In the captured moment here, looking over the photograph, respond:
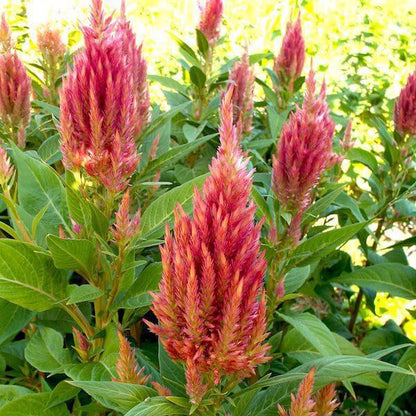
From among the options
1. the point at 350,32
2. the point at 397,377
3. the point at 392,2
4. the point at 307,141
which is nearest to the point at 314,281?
the point at 397,377

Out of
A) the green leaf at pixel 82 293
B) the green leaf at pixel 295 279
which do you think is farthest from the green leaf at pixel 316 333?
the green leaf at pixel 82 293

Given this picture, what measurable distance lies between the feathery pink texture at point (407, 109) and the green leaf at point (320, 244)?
971mm

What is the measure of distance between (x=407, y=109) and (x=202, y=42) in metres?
0.99

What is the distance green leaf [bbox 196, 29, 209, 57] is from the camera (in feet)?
8.41

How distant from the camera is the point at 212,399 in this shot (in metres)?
1.21

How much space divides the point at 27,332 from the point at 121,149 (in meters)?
0.96

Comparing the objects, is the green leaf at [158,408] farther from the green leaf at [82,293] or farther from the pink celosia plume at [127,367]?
the green leaf at [82,293]

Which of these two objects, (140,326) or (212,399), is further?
(140,326)

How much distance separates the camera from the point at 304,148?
1487 mm

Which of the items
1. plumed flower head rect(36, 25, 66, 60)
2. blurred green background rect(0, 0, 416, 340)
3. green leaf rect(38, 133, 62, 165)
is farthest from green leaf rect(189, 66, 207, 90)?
blurred green background rect(0, 0, 416, 340)

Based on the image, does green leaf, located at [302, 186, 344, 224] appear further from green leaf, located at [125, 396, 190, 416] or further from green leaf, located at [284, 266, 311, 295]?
green leaf, located at [125, 396, 190, 416]

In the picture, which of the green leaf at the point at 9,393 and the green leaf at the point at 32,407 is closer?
the green leaf at the point at 32,407

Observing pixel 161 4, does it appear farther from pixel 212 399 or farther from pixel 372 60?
pixel 212 399

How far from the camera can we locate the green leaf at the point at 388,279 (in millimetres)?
2309
